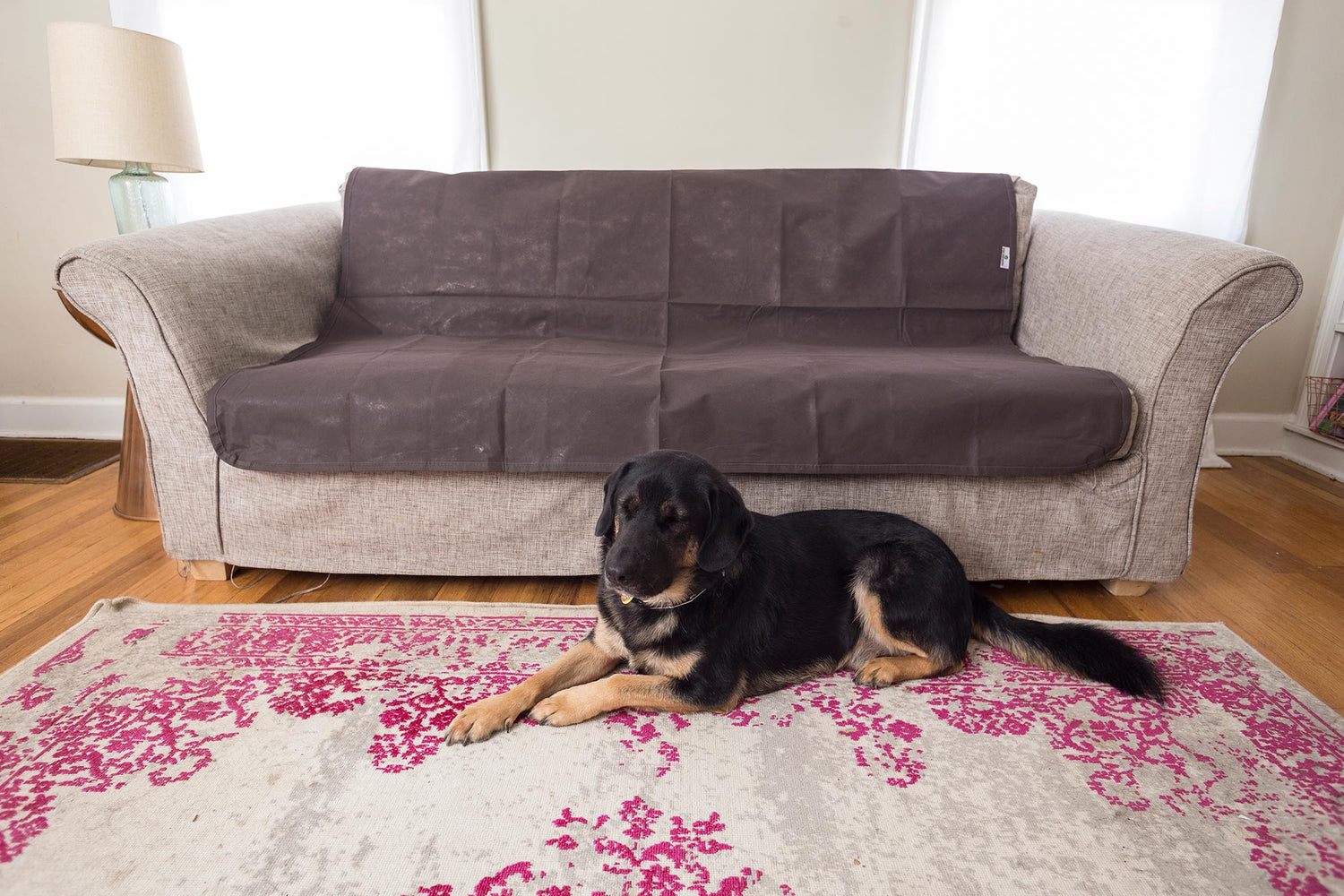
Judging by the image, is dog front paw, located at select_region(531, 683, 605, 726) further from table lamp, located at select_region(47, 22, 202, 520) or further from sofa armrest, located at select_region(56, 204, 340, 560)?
table lamp, located at select_region(47, 22, 202, 520)

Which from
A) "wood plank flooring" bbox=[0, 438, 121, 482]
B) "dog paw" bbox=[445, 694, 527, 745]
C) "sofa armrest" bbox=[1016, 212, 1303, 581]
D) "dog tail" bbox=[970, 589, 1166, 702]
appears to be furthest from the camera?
"wood plank flooring" bbox=[0, 438, 121, 482]

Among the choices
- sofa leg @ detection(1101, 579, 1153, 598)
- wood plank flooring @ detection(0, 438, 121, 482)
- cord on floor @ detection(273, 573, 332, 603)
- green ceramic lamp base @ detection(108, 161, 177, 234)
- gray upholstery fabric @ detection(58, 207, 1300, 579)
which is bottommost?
wood plank flooring @ detection(0, 438, 121, 482)

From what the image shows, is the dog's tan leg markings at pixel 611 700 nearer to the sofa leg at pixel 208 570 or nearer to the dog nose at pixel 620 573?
the dog nose at pixel 620 573

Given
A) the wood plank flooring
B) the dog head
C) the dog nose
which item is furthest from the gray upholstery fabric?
the wood plank flooring

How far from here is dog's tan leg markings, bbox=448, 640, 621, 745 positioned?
1.60 metres

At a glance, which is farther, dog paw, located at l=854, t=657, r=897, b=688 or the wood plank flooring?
the wood plank flooring

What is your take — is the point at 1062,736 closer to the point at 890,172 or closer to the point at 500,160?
the point at 890,172

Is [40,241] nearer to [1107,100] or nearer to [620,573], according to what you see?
[620,573]

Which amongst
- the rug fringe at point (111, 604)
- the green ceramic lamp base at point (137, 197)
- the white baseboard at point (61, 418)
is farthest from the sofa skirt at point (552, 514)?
the white baseboard at point (61, 418)

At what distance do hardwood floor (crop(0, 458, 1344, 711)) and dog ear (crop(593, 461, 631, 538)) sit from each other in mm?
657

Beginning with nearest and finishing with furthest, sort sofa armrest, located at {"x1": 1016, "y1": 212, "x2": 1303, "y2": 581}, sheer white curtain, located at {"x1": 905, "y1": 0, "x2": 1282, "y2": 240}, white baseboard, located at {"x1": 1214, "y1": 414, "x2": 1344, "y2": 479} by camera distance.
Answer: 1. sofa armrest, located at {"x1": 1016, "y1": 212, "x2": 1303, "y2": 581}
2. sheer white curtain, located at {"x1": 905, "y1": 0, "x2": 1282, "y2": 240}
3. white baseboard, located at {"x1": 1214, "y1": 414, "x2": 1344, "y2": 479}

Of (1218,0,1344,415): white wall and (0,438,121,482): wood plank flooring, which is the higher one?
(1218,0,1344,415): white wall

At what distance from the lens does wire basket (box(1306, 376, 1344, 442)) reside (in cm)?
339

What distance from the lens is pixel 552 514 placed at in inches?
85.6
